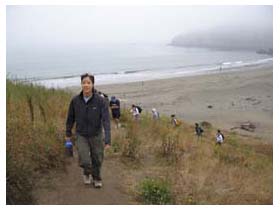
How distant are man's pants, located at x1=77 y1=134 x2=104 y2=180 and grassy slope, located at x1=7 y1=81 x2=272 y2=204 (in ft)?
1.66

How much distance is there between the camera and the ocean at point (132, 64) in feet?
39.1

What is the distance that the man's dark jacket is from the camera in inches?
157

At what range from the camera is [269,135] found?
1079cm

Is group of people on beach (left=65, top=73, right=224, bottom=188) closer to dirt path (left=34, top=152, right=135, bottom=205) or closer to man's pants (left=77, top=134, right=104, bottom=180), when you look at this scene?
man's pants (left=77, top=134, right=104, bottom=180)

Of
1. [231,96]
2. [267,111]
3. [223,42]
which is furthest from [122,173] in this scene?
[231,96]

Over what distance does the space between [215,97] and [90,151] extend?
1151cm

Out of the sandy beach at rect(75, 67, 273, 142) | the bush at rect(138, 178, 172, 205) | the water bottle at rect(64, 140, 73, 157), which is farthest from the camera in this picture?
the sandy beach at rect(75, 67, 273, 142)

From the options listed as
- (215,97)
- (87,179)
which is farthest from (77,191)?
(215,97)

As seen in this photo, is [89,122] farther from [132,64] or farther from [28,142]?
[132,64]

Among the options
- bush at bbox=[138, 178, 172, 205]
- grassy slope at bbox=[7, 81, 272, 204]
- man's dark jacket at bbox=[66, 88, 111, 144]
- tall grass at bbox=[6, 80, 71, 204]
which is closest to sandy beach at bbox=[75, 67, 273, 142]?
grassy slope at bbox=[7, 81, 272, 204]

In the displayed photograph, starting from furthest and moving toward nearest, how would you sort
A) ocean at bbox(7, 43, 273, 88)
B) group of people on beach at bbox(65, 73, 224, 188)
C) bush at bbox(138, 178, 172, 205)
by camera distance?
ocean at bbox(7, 43, 273, 88)
bush at bbox(138, 178, 172, 205)
group of people on beach at bbox(65, 73, 224, 188)

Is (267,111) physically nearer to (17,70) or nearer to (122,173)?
(17,70)

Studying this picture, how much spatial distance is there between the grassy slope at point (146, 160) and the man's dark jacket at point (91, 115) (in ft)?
2.28

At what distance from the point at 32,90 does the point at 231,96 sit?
969cm
